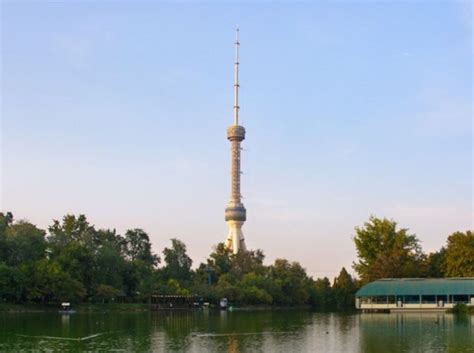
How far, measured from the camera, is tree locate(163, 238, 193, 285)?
103 m

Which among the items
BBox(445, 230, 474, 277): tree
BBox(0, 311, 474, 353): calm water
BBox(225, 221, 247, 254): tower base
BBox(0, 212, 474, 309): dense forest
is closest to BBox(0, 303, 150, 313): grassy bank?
BBox(0, 212, 474, 309): dense forest

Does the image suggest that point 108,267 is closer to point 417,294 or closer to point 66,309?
point 66,309

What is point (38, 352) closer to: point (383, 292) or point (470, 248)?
point (383, 292)

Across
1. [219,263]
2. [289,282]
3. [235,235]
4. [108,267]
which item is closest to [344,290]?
[289,282]

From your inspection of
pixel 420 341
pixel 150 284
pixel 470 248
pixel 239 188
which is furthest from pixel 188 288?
pixel 420 341

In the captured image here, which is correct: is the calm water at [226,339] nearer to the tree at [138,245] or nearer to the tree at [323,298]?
the tree at [138,245]

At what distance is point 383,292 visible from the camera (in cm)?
7612

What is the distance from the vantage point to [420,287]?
74312 millimetres

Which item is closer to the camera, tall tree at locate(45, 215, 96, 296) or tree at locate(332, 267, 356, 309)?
tall tree at locate(45, 215, 96, 296)

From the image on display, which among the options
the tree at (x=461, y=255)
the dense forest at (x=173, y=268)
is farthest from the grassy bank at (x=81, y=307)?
the tree at (x=461, y=255)

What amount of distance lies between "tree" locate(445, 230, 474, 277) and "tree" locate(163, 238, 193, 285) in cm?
4073

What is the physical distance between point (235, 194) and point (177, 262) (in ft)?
145

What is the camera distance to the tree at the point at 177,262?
102688 millimetres

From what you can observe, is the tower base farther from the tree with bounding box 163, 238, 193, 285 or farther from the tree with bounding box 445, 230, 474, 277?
the tree with bounding box 445, 230, 474, 277
